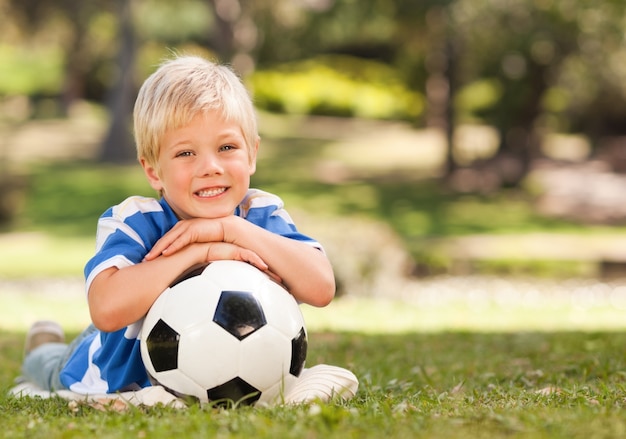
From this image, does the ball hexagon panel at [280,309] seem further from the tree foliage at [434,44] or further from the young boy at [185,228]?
the tree foliage at [434,44]

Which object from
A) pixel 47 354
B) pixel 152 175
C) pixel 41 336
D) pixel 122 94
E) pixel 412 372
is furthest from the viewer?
pixel 122 94

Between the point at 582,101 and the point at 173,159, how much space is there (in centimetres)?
2877

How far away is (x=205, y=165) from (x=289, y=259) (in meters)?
0.56

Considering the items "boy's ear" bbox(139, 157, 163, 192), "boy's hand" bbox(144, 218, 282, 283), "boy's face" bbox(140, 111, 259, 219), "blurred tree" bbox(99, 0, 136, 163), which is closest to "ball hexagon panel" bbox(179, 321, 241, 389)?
"boy's hand" bbox(144, 218, 282, 283)

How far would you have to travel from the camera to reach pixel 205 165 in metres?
3.85

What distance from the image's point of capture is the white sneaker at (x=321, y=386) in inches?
144

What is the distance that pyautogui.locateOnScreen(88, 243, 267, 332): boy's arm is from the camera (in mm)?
3740

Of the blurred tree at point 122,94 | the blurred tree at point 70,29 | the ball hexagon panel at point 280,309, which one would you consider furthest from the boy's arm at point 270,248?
the blurred tree at point 70,29

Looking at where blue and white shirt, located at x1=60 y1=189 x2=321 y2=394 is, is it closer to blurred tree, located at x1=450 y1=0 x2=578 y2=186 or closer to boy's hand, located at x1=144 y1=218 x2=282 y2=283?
boy's hand, located at x1=144 y1=218 x2=282 y2=283

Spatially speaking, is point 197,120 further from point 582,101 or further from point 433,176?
point 582,101

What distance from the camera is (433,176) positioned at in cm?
2744

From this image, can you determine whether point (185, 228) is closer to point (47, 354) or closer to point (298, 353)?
point (298, 353)

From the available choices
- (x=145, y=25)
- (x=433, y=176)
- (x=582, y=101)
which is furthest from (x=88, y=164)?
(x=582, y=101)

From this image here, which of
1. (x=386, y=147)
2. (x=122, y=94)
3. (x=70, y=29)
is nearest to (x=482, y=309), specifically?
(x=122, y=94)
